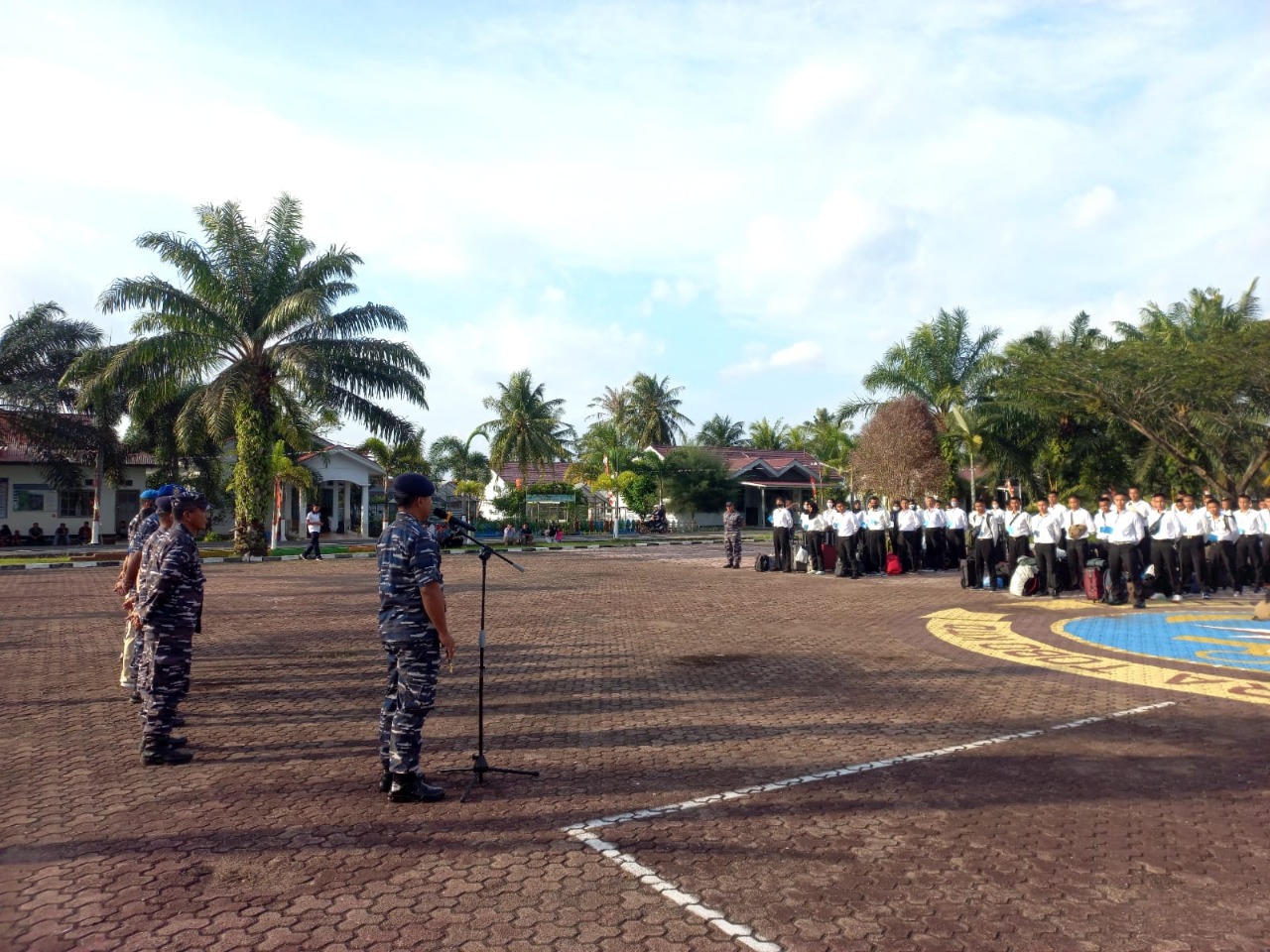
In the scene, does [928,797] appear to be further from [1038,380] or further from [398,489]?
[1038,380]

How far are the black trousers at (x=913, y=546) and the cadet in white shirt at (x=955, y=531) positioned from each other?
673mm

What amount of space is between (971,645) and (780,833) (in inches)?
274

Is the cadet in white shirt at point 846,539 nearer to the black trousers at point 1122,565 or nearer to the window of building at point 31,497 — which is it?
the black trousers at point 1122,565

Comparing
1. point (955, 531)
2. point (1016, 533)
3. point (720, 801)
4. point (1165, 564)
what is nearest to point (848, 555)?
point (955, 531)

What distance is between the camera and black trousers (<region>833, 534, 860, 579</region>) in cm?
2052

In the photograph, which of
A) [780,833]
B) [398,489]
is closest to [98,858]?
[398,489]

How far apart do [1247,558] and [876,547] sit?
690 cm

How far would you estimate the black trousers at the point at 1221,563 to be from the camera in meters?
16.4

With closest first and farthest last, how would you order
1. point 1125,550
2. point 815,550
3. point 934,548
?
point 1125,550, point 934,548, point 815,550

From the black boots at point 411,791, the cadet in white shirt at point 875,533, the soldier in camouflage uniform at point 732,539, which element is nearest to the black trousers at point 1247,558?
the cadet in white shirt at point 875,533

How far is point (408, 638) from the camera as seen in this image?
16.9ft

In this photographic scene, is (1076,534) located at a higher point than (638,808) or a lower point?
higher

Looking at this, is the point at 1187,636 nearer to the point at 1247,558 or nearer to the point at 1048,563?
the point at 1048,563

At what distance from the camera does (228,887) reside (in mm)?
4098
